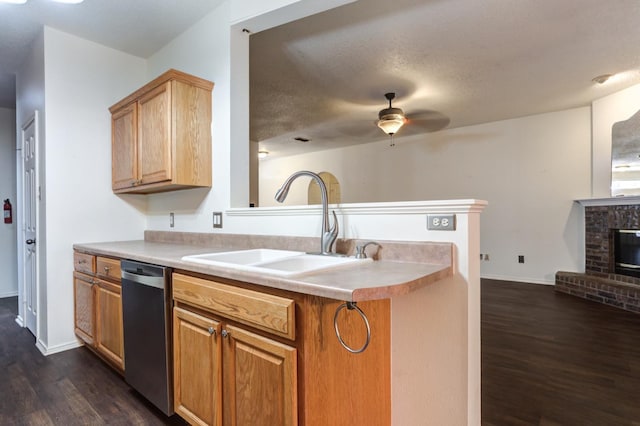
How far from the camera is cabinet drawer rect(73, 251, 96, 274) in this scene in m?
2.41

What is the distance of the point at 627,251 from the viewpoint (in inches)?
166

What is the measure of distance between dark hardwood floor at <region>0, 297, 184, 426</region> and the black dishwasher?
124mm

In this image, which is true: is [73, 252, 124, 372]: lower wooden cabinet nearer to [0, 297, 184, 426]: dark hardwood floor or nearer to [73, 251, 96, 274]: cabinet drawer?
[73, 251, 96, 274]: cabinet drawer

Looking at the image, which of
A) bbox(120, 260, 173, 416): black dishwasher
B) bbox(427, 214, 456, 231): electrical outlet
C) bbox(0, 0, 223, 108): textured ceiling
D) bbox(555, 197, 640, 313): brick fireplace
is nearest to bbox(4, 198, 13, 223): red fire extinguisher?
bbox(0, 0, 223, 108): textured ceiling

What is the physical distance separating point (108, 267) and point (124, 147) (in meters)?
1.12

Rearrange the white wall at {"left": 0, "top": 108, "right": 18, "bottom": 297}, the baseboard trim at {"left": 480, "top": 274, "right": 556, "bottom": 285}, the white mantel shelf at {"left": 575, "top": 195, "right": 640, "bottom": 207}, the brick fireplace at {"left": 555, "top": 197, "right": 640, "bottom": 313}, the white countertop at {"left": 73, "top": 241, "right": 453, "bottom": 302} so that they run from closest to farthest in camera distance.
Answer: the white countertop at {"left": 73, "top": 241, "right": 453, "bottom": 302}
the brick fireplace at {"left": 555, "top": 197, "right": 640, "bottom": 313}
the white mantel shelf at {"left": 575, "top": 195, "right": 640, "bottom": 207}
the white wall at {"left": 0, "top": 108, "right": 18, "bottom": 297}
the baseboard trim at {"left": 480, "top": 274, "right": 556, "bottom": 285}

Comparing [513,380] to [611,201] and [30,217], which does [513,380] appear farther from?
[30,217]

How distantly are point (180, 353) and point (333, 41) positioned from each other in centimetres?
270

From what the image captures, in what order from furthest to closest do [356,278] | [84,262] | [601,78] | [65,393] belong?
[601,78]
[84,262]
[65,393]
[356,278]

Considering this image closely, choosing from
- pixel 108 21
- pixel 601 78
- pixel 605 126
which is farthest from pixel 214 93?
pixel 605 126

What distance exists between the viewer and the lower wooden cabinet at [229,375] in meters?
1.14

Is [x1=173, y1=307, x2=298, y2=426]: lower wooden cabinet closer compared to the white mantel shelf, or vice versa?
[x1=173, y1=307, x2=298, y2=426]: lower wooden cabinet

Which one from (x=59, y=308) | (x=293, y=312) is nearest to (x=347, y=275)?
(x=293, y=312)

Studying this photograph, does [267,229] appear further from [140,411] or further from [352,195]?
[352,195]
